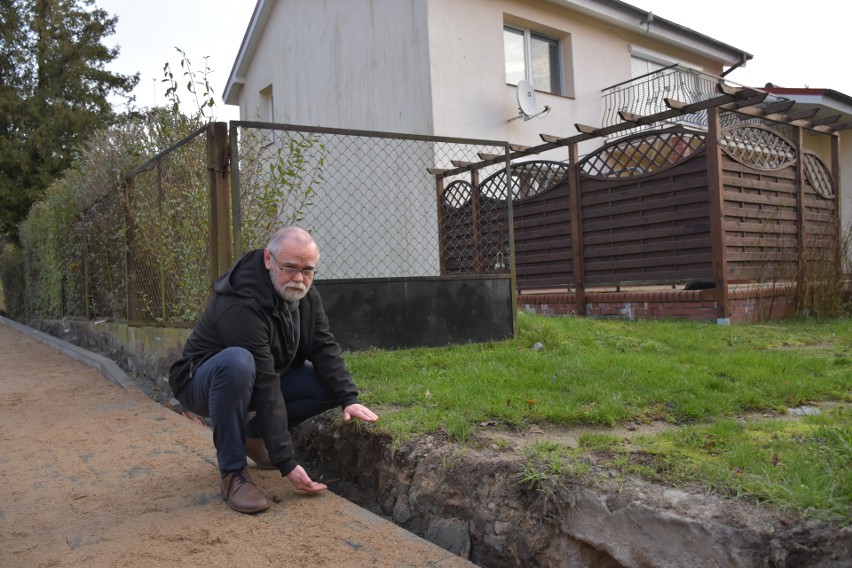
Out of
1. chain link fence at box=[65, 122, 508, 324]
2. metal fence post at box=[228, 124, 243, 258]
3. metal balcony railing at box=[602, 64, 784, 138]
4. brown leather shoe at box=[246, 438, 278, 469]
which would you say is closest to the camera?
brown leather shoe at box=[246, 438, 278, 469]

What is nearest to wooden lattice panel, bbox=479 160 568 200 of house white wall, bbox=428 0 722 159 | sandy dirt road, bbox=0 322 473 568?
house white wall, bbox=428 0 722 159

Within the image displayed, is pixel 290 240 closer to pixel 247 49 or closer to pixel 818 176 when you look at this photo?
pixel 818 176

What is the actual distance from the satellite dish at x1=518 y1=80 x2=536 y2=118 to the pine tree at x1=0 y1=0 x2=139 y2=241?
37.4ft

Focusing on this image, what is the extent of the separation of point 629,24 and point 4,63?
52.1ft

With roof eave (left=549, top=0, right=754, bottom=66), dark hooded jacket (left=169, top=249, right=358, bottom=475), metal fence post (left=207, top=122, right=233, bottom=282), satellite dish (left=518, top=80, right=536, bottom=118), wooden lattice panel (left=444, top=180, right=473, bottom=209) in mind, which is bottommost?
dark hooded jacket (left=169, top=249, right=358, bottom=475)

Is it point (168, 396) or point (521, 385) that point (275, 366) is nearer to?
point (521, 385)

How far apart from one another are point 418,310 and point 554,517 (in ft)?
11.1

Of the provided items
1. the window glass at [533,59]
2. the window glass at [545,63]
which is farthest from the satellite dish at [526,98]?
the window glass at [545,63]

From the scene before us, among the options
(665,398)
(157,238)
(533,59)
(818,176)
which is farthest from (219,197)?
(533,59)

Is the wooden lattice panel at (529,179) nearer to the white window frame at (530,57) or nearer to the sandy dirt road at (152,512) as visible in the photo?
the white window frame at (530,57)

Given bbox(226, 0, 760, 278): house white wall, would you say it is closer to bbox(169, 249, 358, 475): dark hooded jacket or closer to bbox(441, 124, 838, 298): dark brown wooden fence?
bbox(441, 124, 838, 298): dark brown wooden fence

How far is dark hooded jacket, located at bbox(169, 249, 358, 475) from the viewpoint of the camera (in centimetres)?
298

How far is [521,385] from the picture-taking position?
4.16 meters

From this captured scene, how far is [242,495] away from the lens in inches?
113
